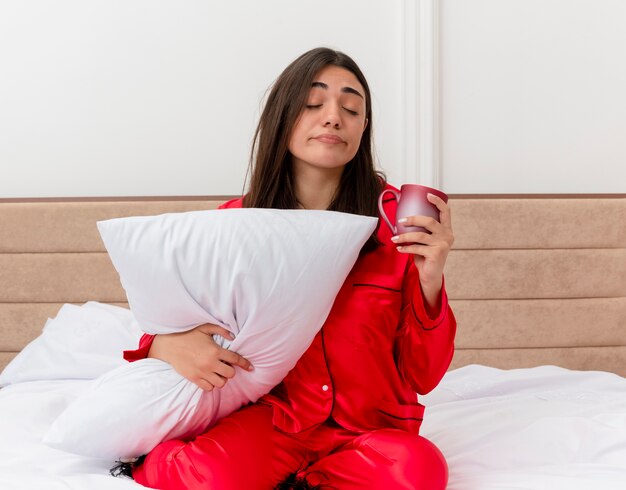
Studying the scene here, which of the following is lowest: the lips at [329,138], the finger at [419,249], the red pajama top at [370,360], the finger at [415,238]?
the red pajama top at [370,360]

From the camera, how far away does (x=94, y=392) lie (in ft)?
3.81

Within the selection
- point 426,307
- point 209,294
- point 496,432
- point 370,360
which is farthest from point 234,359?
point 496,432

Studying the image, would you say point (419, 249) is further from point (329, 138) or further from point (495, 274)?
point (495, 274)

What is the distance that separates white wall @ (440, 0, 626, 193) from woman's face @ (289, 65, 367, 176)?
0.93m

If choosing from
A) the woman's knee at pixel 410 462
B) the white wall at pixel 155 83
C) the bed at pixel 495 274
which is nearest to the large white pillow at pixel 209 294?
the woman's knee at pixel 410 462

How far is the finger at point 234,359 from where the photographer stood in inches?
44.4

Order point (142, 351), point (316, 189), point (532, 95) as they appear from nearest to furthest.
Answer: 1. point (142, 351)
2. point (316, 189)
3. point (532, 95)

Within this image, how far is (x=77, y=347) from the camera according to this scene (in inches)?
71.2

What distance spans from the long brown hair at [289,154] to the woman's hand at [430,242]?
26 cm

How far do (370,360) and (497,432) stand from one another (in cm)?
40

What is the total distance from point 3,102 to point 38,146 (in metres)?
0.18

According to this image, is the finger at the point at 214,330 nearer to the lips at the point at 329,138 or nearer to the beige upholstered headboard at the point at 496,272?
the lips at the point at 329,138

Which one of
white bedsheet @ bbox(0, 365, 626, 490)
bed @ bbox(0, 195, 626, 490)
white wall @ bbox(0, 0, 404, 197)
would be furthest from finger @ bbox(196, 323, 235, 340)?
white wall @ bbox(0, 0, 404, 197)

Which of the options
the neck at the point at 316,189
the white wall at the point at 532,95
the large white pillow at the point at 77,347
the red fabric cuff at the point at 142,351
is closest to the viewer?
the red fabric cuff at the point at 142,351
